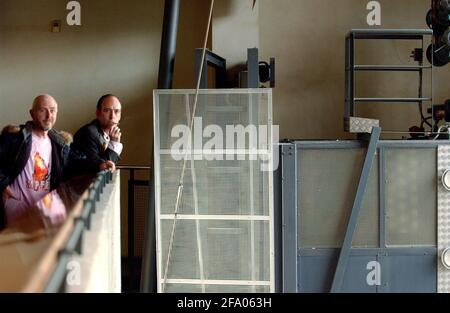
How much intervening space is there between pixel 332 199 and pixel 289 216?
486 mm

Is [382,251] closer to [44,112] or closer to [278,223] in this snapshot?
[278,223]

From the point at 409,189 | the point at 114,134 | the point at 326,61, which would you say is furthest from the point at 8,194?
the point at 326,61

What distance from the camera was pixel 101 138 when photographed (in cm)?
498

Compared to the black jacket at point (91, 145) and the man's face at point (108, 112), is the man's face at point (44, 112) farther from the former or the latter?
the man's face at point (108, 112)

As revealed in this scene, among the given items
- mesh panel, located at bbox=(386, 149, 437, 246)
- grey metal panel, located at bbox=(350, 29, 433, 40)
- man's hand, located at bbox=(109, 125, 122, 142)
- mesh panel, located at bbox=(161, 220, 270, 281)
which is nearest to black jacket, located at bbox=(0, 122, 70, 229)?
man's hand, located at bbox=(109, 125, 122, 142)

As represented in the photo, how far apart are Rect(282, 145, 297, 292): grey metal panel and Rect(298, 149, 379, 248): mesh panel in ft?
0.33

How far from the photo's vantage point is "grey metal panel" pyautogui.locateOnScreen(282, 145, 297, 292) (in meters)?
7.09

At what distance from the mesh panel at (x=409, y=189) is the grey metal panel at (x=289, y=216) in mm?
967

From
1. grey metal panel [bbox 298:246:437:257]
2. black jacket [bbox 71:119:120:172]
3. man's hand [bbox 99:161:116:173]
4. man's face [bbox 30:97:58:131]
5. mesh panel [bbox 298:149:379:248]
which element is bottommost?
Answer: grey metal panel [bbox 298:246:437:257]

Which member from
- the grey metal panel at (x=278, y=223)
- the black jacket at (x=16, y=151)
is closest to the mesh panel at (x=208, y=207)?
the grey metal panel at (x=278, y=223)

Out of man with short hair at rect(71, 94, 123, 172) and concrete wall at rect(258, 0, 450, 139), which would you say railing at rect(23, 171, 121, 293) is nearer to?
man with short hair at rect(71, 94, 123, 172)

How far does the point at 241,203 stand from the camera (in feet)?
22.5

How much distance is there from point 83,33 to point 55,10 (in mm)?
488
